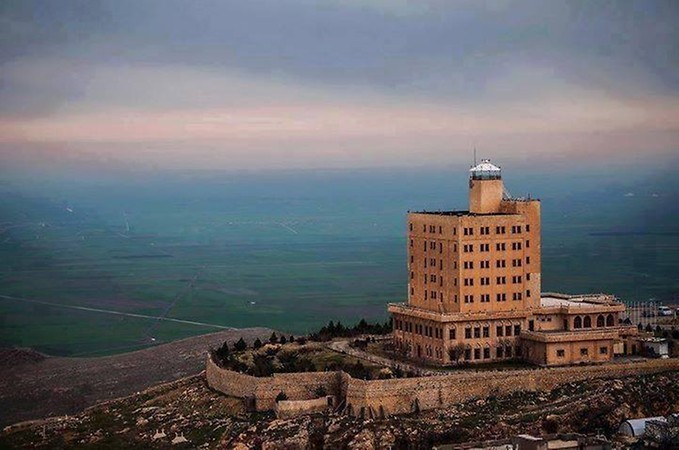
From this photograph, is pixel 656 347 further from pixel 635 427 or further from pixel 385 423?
pixel 385 423

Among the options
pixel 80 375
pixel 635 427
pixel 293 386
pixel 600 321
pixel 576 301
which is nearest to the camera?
pixel 635 427

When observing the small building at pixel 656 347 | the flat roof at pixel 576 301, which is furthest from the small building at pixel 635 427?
the flat roof at pixel 576 301

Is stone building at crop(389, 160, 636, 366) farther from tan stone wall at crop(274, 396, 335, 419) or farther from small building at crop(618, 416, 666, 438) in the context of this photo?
small building at crop(618, 416, 666, 438)

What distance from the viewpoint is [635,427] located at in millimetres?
50000

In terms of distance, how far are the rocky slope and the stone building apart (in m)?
3.99

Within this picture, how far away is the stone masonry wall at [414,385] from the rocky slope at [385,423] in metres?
0.68

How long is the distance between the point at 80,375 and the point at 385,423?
3282 centimetres

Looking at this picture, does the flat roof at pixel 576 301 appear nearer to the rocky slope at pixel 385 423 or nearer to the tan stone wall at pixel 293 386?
Answer: the rocky slope at pixel 385 423

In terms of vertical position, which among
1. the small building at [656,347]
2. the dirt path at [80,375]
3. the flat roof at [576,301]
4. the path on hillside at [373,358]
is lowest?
the dirt path at [80,375]

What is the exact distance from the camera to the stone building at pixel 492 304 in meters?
60.6

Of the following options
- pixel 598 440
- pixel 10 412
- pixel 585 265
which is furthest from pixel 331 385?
pixel 585 265

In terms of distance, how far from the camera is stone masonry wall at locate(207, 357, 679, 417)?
5512 centimetres

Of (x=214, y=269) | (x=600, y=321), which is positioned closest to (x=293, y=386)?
(x=600, y=321)

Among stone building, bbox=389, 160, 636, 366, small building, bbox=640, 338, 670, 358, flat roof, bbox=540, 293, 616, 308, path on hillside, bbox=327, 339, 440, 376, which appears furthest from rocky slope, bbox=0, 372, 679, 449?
flat roof, bbox=540, 293, 616, 308
